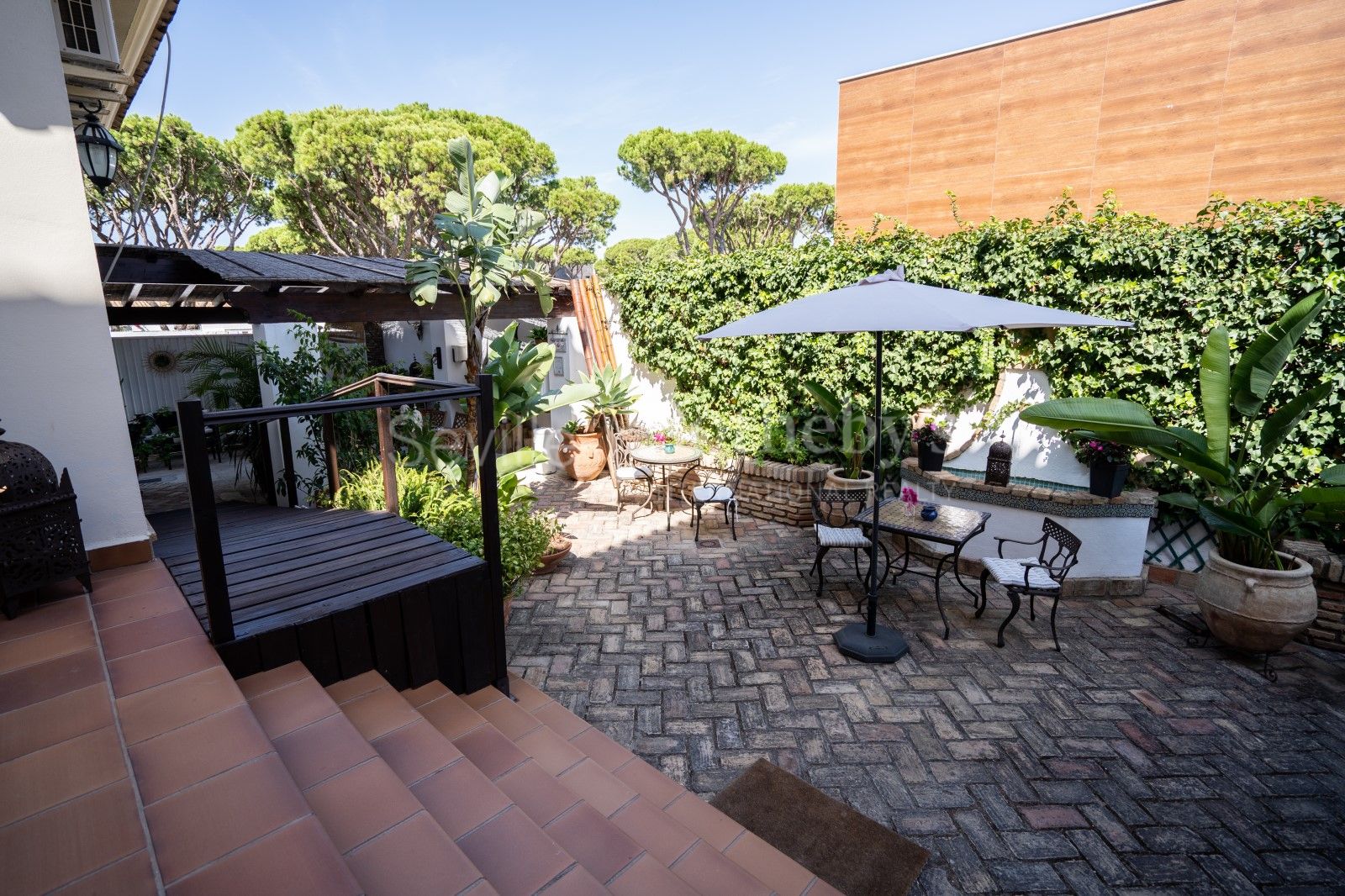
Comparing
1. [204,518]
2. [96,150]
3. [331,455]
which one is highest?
[96,150]

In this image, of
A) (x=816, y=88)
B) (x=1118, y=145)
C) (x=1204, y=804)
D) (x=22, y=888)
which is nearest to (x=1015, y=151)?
(x=1118, y=145)

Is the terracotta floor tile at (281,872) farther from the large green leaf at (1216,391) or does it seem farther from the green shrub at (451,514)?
the large green leaf at (1216,391)

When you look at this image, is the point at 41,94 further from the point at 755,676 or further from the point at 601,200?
the point at 601,200

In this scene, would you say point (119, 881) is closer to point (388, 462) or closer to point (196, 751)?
point (196, 751)

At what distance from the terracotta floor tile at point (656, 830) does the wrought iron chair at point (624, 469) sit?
5.06 meters

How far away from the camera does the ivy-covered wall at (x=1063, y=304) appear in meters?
4.70

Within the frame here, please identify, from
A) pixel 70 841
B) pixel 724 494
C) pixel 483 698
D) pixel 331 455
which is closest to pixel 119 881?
pixel 70 841

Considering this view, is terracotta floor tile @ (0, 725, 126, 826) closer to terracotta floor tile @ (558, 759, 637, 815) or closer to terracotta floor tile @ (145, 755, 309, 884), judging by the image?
terracotta floor tile @ (145, 755, 309, 884)

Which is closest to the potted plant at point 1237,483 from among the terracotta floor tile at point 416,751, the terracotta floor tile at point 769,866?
the terracotta floor tile at point 769,866

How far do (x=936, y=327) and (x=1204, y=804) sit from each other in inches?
110

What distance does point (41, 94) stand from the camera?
108 inches

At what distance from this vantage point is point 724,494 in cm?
668

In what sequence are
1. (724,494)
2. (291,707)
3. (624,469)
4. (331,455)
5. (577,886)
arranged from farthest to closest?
(624,469) → (724,494) → (331,455) → (291,707) → (577,886)

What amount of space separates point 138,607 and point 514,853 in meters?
2.17
